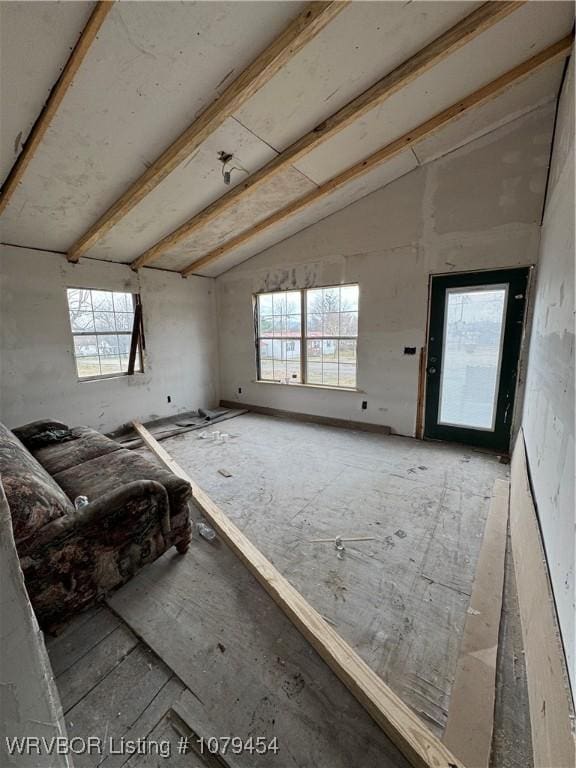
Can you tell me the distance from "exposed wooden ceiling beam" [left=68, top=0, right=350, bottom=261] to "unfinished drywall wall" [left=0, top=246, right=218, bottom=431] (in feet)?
4.12

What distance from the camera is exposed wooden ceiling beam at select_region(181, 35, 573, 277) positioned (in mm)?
2326

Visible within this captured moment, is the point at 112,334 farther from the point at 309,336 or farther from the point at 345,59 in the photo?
the point at 345,59

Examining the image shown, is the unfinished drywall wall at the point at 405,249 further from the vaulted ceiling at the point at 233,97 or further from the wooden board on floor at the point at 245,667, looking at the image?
the wooden board on floor at the point at 245,667

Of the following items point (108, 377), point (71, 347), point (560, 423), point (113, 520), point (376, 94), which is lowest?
point (113, 520)

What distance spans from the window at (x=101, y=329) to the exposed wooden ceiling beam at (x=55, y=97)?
1463 mm

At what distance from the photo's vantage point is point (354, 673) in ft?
4.08

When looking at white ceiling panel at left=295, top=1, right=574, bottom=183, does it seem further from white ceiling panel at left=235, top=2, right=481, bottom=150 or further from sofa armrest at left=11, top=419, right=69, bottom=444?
sofa armrest at left=11, top=419, right=69, bottom=444

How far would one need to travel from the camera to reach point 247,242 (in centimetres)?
439

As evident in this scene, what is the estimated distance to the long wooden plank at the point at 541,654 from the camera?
86cm

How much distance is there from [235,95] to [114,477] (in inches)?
104

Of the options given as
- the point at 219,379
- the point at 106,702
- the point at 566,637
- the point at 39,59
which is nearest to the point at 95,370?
the point at 219,379

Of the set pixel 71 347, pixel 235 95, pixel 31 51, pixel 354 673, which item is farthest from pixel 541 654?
pixel 71 347

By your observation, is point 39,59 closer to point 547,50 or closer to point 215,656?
point 215,656

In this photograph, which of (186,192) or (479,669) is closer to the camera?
(479,669)
